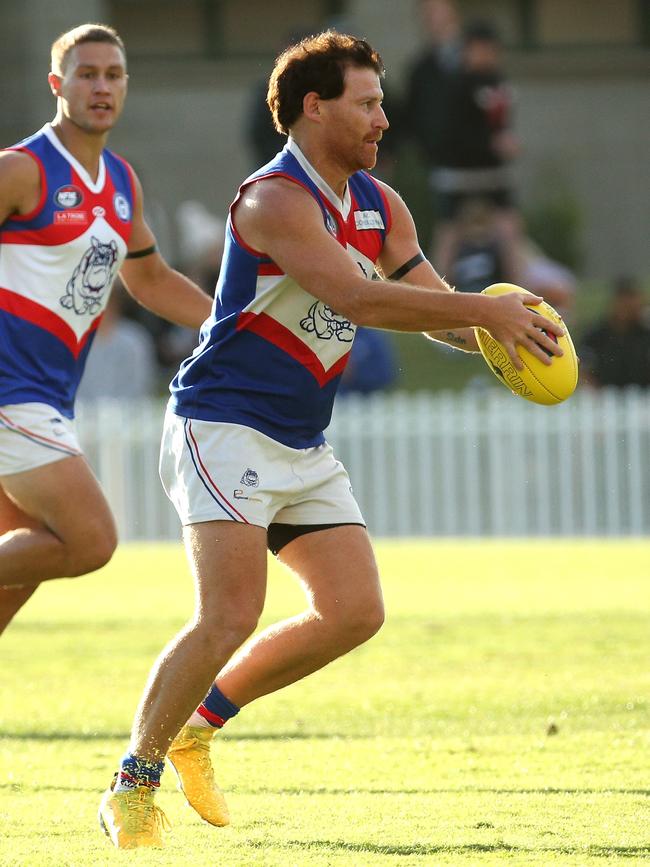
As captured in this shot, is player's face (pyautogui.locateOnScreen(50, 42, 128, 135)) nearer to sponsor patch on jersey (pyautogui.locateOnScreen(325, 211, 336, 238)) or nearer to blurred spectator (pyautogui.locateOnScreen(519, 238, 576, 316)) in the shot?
sponsor patch on jersey (pyautogui.locateOnScreen(325, 211, 336, 238))

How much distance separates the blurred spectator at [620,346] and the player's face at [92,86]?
10.4 metres

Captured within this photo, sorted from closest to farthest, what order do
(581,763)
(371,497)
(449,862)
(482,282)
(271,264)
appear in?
(449,862) → (271,264) → (581,763) → (371,497) → (482,282)

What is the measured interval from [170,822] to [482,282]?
13874mm

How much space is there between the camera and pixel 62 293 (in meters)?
6.50

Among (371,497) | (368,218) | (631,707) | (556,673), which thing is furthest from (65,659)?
(371,497)

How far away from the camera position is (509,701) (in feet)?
26.1

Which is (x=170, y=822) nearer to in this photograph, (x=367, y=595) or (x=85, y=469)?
(x=367, y=595)

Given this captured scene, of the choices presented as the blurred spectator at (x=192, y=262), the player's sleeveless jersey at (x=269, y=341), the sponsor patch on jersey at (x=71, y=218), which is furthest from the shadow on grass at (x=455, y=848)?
the blurred spectator at (x=192, y=262)

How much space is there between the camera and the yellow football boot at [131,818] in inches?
199

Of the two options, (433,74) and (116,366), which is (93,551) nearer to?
(116,366)

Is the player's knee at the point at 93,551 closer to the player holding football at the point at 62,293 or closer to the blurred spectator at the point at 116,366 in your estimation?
the player holding football at the point at 62,293

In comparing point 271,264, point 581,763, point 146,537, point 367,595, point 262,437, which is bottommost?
point 146,537

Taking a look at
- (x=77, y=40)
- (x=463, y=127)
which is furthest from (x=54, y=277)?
(x=463, y=127)

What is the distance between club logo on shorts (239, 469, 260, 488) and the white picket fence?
11.7 meters
